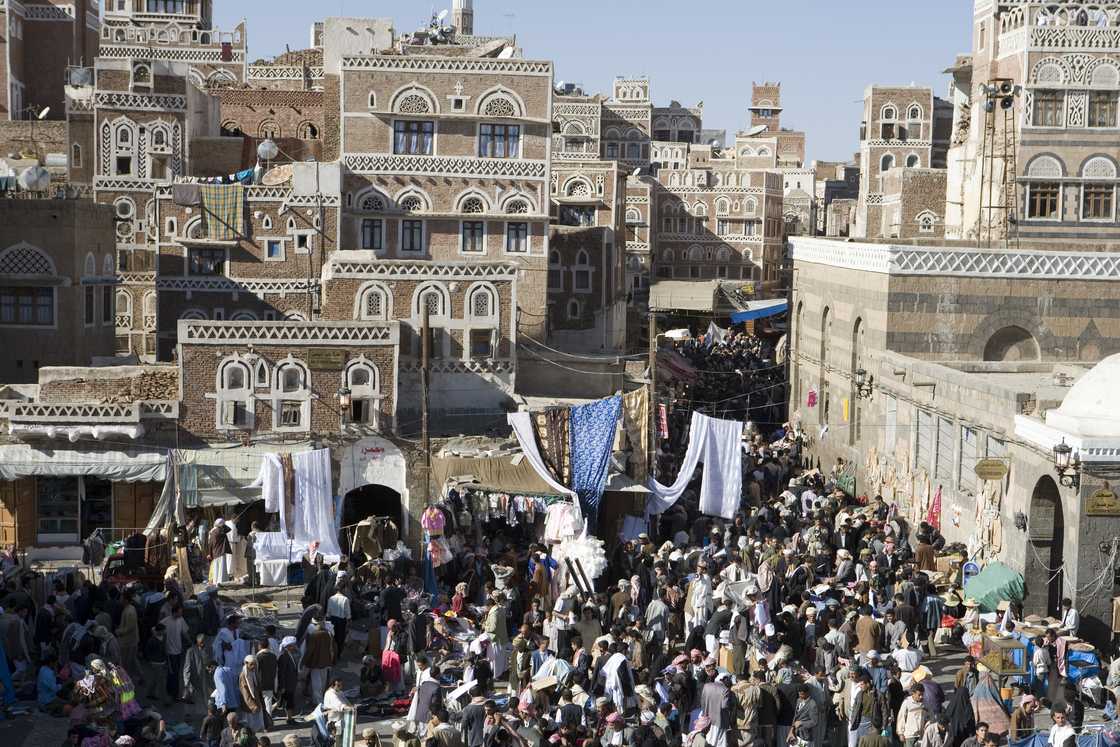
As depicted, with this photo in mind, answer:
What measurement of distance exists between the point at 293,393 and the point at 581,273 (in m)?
27.6

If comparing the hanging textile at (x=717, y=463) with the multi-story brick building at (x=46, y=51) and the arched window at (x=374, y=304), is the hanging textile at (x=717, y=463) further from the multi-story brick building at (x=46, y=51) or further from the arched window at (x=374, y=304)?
the multi-story brick building at (x=46, y=51)

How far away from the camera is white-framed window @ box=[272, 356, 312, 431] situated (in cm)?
2373

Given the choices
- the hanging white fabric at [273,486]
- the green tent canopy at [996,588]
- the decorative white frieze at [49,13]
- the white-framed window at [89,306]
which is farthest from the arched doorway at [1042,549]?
the decorative white frieze at [49,13]

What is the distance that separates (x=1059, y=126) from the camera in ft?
129

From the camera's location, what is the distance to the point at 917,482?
24688 millimetres

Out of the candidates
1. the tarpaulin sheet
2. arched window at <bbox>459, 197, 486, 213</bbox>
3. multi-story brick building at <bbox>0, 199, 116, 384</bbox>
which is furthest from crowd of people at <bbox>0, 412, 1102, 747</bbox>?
arched window at <bbox>459, 197, 486, 213</bbox>

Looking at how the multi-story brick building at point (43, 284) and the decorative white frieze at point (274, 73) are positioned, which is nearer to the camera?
the multi-story brick building at point (43, 284)

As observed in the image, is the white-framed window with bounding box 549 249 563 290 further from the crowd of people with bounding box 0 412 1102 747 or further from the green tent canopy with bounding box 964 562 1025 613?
the green tent canopy with bounding box 964 562 1025 613

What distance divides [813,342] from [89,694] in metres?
23.5

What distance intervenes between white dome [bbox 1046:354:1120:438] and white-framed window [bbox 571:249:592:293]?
3208 centimetres

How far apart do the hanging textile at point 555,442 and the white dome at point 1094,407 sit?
7455 mm

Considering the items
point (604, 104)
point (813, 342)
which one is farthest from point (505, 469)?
point (604, 104)

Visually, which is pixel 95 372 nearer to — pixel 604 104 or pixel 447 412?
pixel 447 412

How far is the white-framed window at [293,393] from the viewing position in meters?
23.7
